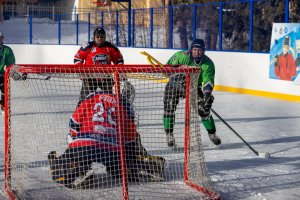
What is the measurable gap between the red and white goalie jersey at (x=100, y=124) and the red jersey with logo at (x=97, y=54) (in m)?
2.22

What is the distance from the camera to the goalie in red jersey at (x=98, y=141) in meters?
5.01

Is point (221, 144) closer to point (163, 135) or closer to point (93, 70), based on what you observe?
point (163, 135)

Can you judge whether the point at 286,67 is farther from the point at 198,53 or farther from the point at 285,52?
the point at 198,53

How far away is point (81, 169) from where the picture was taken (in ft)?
16.5

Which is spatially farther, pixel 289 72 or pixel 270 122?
pixel 289 72

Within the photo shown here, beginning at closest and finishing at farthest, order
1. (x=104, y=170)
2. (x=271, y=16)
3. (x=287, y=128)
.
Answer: (x=104, y=170)
(x=287, y=128)
(x=271, y=16)

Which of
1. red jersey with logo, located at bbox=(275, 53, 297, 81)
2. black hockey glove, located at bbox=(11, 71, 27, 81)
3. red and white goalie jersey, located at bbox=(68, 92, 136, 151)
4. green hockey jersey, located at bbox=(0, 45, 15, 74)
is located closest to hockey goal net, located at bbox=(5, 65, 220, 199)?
black hockey glove, located at bbox=(11, 71, 27, 81)

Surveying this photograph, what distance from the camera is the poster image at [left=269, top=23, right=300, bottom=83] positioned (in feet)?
40.0

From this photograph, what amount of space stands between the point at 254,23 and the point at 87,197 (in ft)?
34.0

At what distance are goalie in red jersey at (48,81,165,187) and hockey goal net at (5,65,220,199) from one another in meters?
0.08

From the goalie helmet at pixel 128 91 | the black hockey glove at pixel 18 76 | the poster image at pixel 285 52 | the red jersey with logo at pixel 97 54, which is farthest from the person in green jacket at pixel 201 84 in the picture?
the poster image at pixel 285 52

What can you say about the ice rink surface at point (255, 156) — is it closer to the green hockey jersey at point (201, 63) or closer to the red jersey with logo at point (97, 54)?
the green hockey jersey at point (201, 63)

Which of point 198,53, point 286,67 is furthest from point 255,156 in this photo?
point 286,67

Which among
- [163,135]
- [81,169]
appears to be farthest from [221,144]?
[81,169]
